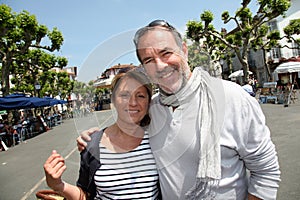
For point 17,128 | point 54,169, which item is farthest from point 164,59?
point 17,128

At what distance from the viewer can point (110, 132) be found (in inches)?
56.7

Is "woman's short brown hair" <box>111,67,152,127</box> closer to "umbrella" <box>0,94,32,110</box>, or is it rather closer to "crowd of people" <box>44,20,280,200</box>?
"crowd of people" <box>44,20,280,200</box>

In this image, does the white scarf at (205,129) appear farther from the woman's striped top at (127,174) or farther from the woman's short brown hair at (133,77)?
the woman's striped top at (127,174)

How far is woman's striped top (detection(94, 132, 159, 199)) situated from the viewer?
1.34m

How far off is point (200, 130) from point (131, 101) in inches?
14.9

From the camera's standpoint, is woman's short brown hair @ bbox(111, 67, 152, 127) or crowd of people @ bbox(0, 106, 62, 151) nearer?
woman's short brown hair @ bbox(111, 67, 152, 127)

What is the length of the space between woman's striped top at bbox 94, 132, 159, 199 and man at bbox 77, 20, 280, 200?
9cm

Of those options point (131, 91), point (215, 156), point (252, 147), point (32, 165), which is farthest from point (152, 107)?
point (32, 165)

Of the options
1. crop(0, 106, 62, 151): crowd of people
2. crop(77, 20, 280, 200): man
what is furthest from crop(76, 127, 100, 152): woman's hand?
crop(0, 106, 62, 151): crowd of people

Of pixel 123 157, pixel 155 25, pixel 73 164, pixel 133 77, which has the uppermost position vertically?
pixel 155 25

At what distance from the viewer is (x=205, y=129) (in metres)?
1.21

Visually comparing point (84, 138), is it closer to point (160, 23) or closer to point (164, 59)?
point (164, 59)

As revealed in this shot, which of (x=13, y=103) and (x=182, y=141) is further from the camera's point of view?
(x=13, y=103)

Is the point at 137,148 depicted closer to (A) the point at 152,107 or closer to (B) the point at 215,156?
(A) the point at 152,107
